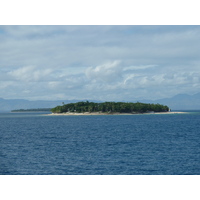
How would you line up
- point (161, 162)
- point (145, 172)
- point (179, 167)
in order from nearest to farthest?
point (145, 172) < point (179, 167) < point (161, 162)

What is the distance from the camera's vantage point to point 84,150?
6225 cm

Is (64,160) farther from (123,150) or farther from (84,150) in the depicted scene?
(123,150)

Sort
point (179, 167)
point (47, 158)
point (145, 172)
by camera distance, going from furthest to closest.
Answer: point (47, 158) → point (179, 167) → point (145, 172)

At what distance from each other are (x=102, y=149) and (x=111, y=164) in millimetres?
16150

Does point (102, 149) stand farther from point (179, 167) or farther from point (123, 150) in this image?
point (179, 167)

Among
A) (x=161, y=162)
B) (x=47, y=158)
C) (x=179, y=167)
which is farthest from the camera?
(x=47, y=158)

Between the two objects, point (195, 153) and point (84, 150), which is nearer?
point (195, 153)

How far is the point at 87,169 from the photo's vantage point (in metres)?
43.8

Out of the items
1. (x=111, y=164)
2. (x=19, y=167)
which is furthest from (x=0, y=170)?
(x=111, y=164)

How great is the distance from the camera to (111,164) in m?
47.4

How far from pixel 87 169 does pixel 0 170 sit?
42.9 ft

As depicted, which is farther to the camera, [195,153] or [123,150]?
[123,150]

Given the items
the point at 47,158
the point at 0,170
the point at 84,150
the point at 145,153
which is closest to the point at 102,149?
the point at 84,150

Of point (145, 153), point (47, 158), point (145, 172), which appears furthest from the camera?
point (145, 153)
